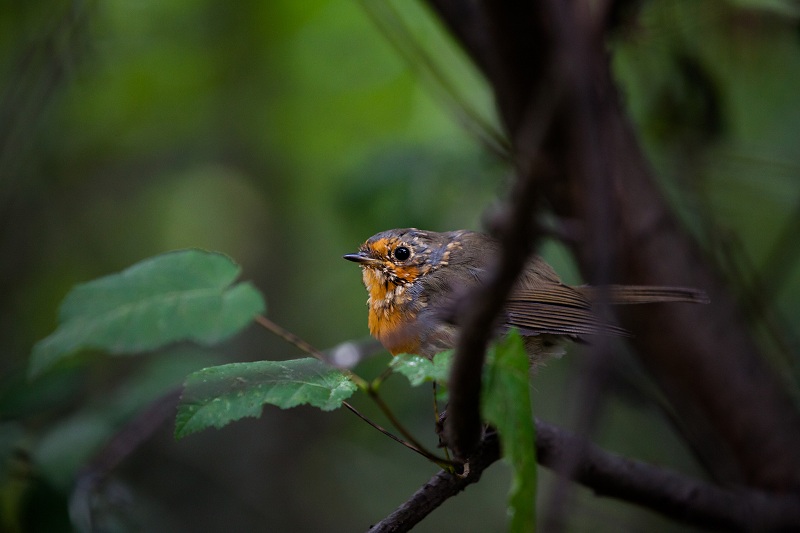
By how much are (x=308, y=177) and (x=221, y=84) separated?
2.80ft

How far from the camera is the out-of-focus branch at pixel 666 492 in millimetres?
2102

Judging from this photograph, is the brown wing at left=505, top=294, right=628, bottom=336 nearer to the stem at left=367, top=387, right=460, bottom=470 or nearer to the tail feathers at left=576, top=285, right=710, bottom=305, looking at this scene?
the tail feathers at left=576, top=285, right=710, bottom=305

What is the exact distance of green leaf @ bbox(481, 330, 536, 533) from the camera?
1189 millimetres

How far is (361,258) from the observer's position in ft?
9.87

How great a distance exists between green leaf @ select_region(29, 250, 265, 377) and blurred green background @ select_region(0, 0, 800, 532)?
113 cm

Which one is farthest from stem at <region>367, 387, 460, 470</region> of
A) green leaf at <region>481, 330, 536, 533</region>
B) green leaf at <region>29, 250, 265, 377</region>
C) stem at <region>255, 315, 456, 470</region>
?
green leaf at <region>29, 250, 265, 377</region>

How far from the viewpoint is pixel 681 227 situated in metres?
2.76

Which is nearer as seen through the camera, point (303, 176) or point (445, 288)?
point (445, 288)

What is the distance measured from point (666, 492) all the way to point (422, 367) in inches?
52.9

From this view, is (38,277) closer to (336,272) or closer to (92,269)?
(92,269)

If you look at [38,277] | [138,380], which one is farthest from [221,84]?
[138,380]

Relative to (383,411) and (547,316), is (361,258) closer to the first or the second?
(547,316)

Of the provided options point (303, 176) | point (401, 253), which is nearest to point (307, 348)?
point (401, 253)

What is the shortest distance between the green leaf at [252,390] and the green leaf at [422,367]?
0.36ft
